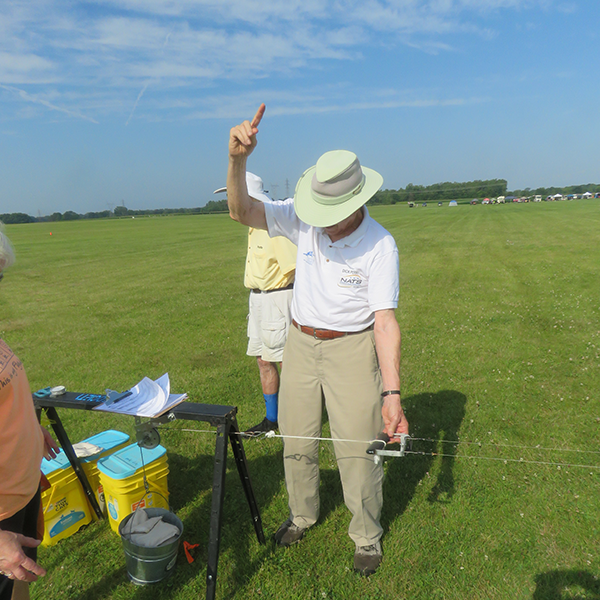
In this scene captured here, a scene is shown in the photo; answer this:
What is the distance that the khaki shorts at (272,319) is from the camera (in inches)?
182

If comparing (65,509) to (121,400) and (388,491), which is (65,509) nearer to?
(121,400)

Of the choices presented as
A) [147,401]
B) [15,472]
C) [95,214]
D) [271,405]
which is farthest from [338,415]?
[95,214]

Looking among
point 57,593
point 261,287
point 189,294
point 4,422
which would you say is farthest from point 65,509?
point 189,294

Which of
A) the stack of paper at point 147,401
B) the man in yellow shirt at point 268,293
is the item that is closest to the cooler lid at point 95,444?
the stack of paper at point 147,401

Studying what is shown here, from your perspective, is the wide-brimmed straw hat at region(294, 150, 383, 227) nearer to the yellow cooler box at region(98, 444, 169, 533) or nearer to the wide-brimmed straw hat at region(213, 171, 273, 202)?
the wide-brimmed straw hat at region(213, 171, 273, 202)

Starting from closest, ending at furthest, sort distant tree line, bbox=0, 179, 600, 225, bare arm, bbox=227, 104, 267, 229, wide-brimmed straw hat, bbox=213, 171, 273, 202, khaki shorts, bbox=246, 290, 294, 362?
1. bare arm, bbox=227, 104, 267, 229
2. wide-brimmed straw hat, bbox=213, 171, 273, 202
3. khaki shorts, bbox=246, 290, 294, 362
4. distant tree line, bbox=0, 179, 600, 225

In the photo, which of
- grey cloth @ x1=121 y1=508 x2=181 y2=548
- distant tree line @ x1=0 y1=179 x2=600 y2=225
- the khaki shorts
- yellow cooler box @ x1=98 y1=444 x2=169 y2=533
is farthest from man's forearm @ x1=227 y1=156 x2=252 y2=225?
distant tree line @ x1=0 y1=179 x2=600 y2=225

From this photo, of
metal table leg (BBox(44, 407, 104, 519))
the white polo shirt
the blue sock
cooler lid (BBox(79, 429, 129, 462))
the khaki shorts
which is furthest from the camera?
the blue sock

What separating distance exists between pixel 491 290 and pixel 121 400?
10568 millimetres

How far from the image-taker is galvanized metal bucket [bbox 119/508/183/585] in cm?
289

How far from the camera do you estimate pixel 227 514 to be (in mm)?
3689

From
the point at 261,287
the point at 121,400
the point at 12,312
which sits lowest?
the point at 12,312

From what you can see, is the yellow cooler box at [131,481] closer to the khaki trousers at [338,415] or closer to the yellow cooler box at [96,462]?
the yellow cooler box at [96,462]

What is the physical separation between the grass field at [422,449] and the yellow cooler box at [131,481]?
293mm
